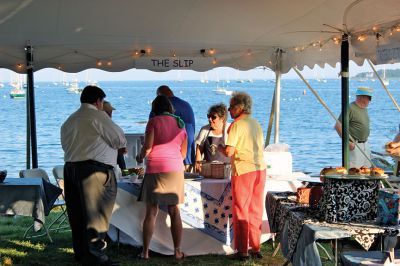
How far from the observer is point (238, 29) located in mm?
7586

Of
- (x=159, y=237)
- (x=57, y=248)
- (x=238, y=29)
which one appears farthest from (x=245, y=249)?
(x=238, y=29)

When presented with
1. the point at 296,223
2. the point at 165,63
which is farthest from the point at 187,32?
the point at 296,223

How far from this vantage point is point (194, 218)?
5.61 metres

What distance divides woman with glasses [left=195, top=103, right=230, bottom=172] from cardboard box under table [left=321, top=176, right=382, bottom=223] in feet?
8.28

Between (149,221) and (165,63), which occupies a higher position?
(165,63)

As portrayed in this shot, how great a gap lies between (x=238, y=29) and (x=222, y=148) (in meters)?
2.71

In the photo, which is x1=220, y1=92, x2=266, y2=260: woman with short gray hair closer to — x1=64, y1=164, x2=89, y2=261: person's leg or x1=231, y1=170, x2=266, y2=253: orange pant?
x1=231, y1=170, x2=266, y2=253: orange pant

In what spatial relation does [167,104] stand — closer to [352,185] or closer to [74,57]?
[352,185]

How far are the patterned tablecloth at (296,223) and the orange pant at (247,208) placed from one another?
20.8 inches

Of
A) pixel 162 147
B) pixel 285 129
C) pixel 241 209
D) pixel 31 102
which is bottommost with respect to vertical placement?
pixel 285 129

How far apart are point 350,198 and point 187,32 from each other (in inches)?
179

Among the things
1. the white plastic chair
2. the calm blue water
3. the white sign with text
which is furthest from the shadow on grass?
the calm blue water

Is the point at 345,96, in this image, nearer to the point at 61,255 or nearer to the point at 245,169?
the point at 245,169

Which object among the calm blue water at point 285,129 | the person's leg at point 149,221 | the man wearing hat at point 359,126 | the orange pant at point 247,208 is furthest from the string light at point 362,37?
the calm blue water at point 285,129
